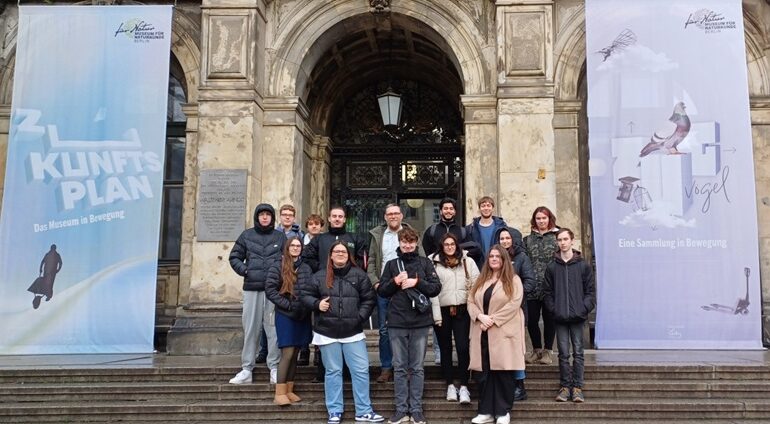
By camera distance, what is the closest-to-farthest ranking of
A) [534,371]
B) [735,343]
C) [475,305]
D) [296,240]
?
[475,305] < [296,240] < [534,371] < [735,343]

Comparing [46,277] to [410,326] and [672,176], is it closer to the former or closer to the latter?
[410,326]

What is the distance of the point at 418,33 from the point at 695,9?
4547 millimetres

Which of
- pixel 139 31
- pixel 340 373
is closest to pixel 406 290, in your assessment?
pixel 340 373

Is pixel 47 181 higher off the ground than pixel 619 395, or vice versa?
pixel 47 181

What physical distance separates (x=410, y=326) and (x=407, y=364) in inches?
14.6

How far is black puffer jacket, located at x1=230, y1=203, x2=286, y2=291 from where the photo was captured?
23.6 ft

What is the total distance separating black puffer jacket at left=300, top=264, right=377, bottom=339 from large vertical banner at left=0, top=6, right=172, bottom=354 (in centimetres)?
411

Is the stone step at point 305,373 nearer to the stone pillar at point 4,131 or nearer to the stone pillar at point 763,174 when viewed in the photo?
the stone pillar at point 763,174

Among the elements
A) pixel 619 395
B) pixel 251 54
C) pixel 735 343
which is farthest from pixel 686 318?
pixel 251 54

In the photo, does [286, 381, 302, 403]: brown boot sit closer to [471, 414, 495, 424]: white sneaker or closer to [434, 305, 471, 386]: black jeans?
[434, 305, 471, 386]: black jeans

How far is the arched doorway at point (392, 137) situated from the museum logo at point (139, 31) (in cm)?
390

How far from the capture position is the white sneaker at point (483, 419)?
20.1 feet

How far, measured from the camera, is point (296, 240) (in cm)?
673

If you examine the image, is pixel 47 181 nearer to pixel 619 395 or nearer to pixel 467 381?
pixel 467 381
